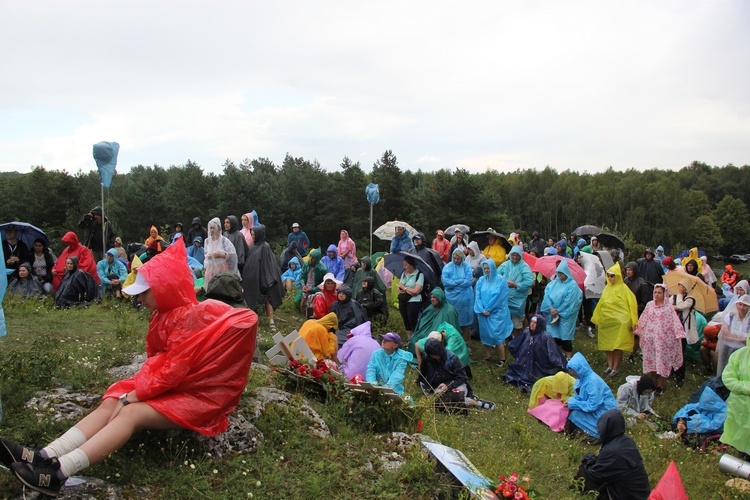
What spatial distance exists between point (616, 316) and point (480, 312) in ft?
7.53

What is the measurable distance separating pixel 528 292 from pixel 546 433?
3899 mm

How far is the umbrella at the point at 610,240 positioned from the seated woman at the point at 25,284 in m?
13.0

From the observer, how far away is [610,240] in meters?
14.9

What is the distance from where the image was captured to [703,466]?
6715 mm

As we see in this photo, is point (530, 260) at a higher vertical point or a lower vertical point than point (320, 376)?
higher

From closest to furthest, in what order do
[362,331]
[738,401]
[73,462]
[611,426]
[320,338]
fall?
[73,462], [611,426], [738,401], [320,338], [362,331]

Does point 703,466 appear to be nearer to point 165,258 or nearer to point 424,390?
point 424,390

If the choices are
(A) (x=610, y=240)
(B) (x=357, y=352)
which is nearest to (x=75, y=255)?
(B) (x=357, y=352)

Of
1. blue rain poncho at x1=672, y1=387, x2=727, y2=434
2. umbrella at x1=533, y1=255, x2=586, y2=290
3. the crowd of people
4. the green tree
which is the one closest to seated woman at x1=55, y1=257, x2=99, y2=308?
the crowd of people

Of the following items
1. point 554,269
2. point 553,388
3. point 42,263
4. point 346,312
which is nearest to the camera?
point 553,388

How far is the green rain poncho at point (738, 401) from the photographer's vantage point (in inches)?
259

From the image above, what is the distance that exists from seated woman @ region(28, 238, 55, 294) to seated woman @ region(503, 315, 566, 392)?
8.28 metres

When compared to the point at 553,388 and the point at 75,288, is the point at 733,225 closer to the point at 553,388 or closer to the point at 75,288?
the point at 553,388

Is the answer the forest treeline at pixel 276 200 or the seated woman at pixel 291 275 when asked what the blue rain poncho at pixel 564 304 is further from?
the forest treeline at pixel 276 200
